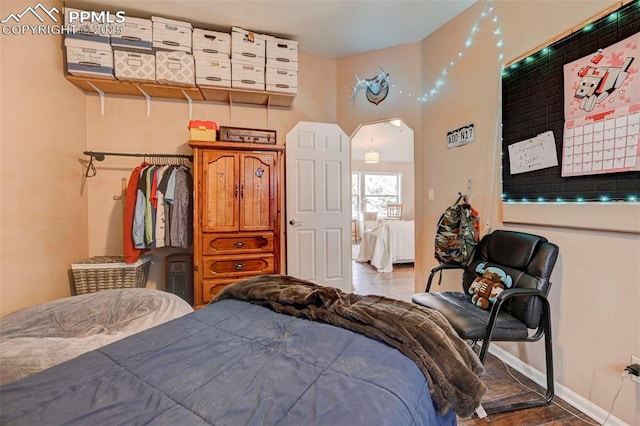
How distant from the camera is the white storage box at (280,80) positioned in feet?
9.39

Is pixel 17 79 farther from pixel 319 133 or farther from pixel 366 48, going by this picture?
pixel 366 48

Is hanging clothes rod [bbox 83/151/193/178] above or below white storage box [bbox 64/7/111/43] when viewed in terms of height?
below

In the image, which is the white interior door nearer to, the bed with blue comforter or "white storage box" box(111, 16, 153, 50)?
"white storage box" box(111, 16, 153, 50)

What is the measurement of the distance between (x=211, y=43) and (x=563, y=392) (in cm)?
381

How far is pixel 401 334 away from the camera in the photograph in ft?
3.29

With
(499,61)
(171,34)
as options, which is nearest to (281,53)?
(171,34)

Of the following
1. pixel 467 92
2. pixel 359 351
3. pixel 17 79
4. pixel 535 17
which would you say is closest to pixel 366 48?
pixel 467 92

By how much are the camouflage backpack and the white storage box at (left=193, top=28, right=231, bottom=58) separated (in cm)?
257

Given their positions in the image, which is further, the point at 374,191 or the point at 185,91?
the point at 374,191

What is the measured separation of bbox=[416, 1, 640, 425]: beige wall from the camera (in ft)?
4.73

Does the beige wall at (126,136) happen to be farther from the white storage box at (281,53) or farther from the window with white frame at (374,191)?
the window with white frame at (374,191)

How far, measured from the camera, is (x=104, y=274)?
8.10 feet

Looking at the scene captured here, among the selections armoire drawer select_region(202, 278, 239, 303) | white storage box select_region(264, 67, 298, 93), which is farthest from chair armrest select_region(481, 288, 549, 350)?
white storage box select_region(264, 67, 298, 93)

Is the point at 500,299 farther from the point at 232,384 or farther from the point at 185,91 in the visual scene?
the point at 185,91
